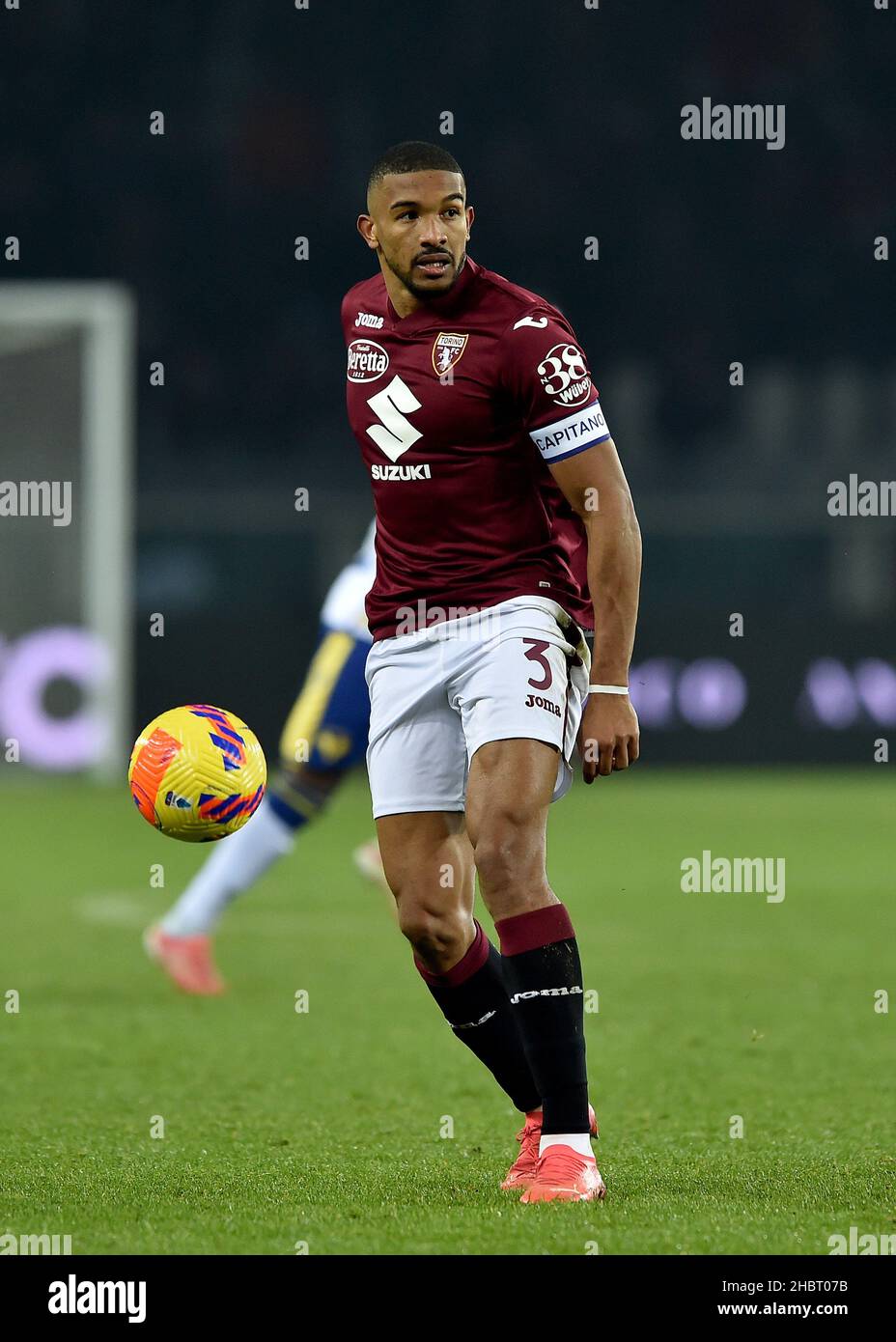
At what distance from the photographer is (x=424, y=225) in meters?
4.12

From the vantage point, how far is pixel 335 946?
8078 mm

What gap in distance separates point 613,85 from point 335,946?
15600mm

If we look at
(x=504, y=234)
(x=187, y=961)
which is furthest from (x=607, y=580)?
(x=504, y=234)

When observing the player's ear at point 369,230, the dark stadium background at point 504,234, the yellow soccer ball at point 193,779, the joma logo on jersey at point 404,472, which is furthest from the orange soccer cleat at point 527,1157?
the dark stadium background at point 504,234

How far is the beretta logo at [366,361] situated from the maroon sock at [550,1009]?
1.23 meters

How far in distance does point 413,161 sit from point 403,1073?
2.63 m

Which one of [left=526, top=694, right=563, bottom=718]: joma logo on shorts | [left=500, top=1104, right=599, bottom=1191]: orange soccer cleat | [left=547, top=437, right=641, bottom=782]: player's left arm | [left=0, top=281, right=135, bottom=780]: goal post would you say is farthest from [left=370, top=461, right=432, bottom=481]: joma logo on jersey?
[left=0, top=281, right=135, bottom=780]: goal post

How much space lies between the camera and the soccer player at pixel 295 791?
22.6ft

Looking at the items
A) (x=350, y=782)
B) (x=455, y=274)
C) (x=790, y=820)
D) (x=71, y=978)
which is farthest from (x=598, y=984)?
(x=350, y=782)

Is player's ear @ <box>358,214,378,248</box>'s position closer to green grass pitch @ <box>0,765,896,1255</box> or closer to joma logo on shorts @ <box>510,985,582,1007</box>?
joma logo on shorts @ <box>510,985,582,1007</box>

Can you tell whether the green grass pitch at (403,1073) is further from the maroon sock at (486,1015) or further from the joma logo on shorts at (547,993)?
the joma logo on shorts at (547,993)

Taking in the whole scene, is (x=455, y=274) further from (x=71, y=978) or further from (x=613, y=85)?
(x=613, y=85)

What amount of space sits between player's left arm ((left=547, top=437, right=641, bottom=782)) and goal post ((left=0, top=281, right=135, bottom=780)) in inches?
445
